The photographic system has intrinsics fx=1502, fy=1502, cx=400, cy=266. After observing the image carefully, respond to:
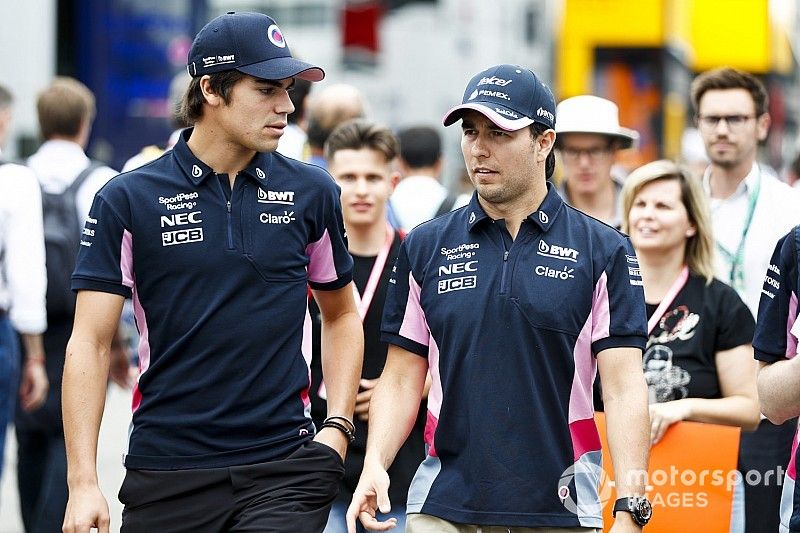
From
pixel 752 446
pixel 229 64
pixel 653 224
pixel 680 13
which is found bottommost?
pixel 752 446

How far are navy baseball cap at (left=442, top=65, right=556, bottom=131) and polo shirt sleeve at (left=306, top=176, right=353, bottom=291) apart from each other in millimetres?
480

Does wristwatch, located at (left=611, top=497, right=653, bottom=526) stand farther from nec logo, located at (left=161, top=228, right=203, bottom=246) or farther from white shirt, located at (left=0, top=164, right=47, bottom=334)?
white shirt, located at (left=0, top=164, right=47, bottom=334)

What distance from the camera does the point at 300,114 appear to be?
25.5ft

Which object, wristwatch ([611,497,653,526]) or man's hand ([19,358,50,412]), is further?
man's hand ([19,358,50,412])

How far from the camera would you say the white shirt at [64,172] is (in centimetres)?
795

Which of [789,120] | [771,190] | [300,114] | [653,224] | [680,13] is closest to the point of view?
[653,224]

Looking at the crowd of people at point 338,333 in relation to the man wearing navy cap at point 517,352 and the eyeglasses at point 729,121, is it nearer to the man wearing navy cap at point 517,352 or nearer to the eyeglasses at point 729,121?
the man wearing navy cap at point 517,352

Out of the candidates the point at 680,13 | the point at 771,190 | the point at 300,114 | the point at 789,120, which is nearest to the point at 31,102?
the point at 300,114

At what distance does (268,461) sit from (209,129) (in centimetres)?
104

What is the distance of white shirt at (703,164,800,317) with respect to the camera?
6.63 meters

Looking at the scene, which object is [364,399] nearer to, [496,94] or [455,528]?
[455,528]

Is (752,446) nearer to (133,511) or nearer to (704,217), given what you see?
(704,217)

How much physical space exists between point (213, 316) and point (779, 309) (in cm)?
166

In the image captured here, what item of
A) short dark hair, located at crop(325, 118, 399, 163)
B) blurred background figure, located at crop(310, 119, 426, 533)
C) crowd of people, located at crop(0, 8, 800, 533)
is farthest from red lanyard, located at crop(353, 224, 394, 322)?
crowd of people, located at crop(0, 8, 800, 533)
